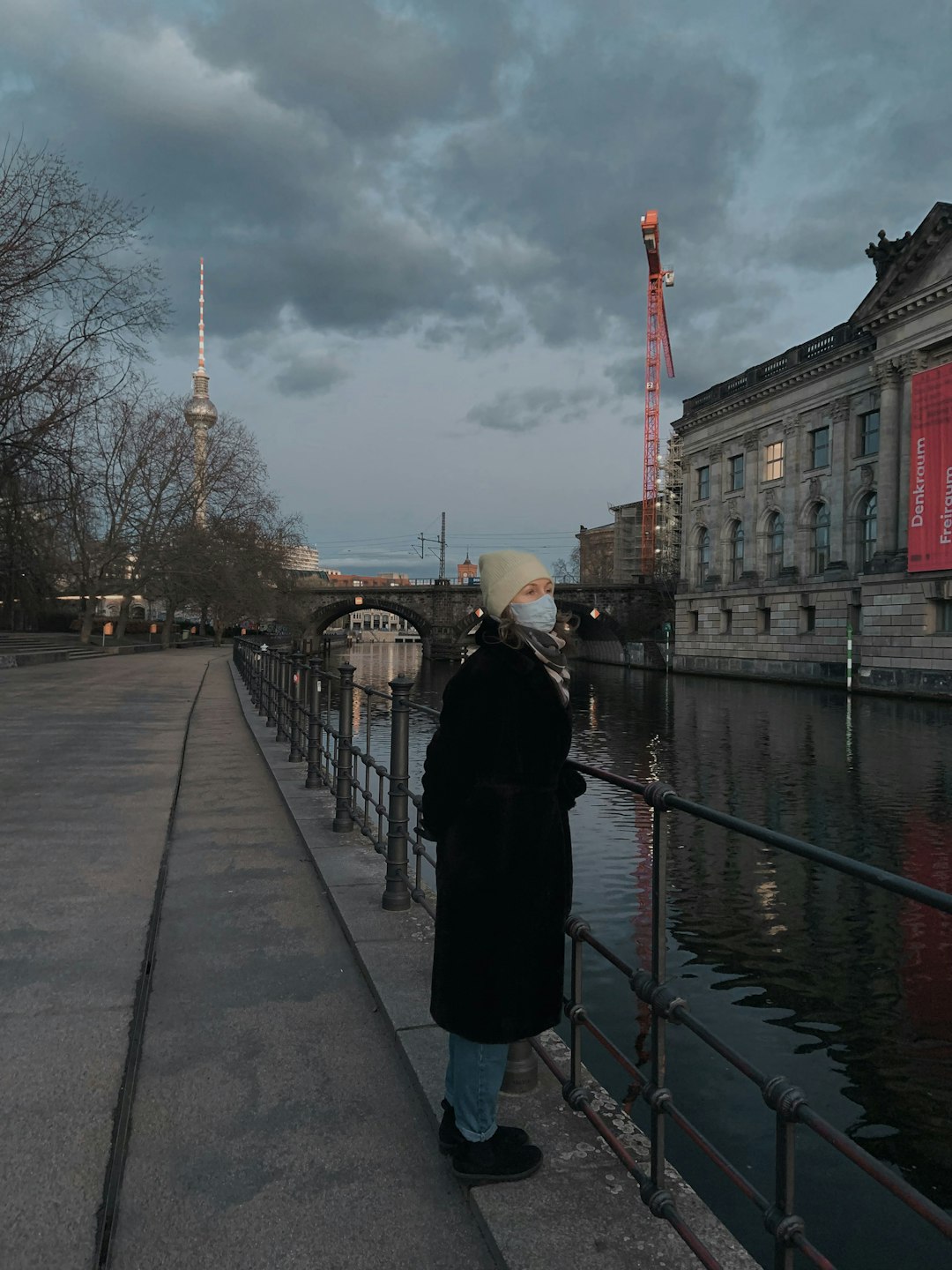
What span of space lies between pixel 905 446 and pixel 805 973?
111ft

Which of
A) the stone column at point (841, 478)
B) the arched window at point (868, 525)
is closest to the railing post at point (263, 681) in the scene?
the arched window at point (868, 525)

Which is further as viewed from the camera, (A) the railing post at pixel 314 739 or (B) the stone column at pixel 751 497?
(B) the stone column at pixel 751 497

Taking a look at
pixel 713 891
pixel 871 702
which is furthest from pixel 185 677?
pixel 871 702

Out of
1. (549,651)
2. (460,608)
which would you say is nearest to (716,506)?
(460,608)

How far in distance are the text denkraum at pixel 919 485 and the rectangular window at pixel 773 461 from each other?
536 inches

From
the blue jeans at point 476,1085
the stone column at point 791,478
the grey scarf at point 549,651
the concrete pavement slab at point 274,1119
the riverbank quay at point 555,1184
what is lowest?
the concrete pavement slab at point 274,1119

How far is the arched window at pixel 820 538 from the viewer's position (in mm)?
43812

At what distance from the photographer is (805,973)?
6691 mm

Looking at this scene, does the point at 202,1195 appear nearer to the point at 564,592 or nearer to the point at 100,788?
the point at 100,788

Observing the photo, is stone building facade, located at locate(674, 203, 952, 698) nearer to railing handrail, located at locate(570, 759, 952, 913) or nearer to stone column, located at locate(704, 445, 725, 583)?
stone column, located at locate(704, 445, 725, 583)

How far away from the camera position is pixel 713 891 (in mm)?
8672

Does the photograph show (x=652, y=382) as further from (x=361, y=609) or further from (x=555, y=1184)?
(x=555, y=1184)

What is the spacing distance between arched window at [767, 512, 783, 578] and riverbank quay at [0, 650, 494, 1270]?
4436 centimetres

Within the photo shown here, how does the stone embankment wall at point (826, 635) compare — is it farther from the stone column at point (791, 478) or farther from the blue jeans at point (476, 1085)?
the blue jeans at point (476, 1085)
